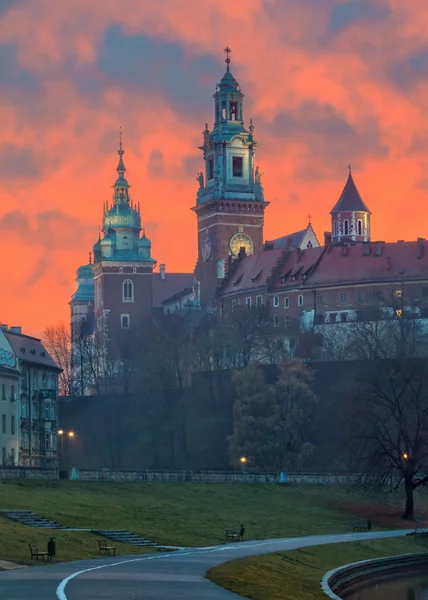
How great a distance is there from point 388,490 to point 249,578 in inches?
1978

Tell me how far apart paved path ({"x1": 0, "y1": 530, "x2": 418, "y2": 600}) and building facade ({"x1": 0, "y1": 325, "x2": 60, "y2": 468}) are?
2299 inches

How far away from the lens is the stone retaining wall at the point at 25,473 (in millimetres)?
76688

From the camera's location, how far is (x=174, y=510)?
75.1 m

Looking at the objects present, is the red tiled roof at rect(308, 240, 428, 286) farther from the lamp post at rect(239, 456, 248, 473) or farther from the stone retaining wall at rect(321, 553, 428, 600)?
the stone retaining wall at rect(321, 553, 428, 600)

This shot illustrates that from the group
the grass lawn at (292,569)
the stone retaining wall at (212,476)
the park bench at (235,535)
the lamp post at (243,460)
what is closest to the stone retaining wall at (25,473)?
the stone retaining wall at (212,476)

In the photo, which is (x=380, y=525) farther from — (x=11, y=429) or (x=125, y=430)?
(x=125, y=430)

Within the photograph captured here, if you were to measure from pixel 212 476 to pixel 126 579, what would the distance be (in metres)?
46.5

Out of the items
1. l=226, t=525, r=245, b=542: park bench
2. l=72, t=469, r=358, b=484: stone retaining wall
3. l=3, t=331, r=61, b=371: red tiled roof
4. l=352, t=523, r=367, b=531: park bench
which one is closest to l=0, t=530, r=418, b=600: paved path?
l=226, t=525, r=245, b=542: park bench

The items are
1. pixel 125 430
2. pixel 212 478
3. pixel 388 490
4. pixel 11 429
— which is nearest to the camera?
pixel 212 478

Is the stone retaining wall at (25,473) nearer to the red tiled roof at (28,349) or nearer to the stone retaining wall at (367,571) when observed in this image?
the stone retaining wall at (367,571)

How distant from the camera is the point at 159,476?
8912 cm

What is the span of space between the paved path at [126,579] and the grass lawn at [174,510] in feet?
8.98

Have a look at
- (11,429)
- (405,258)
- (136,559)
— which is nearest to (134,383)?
(405,258)

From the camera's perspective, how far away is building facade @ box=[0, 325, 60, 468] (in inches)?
4545
